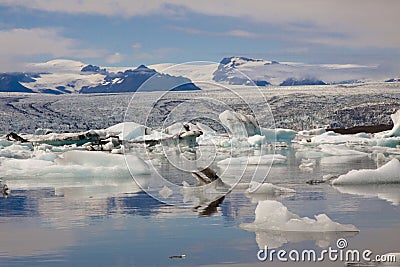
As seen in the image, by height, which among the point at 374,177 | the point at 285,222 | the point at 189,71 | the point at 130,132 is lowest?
the point at 285,222

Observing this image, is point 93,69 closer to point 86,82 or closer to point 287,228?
point 86,82

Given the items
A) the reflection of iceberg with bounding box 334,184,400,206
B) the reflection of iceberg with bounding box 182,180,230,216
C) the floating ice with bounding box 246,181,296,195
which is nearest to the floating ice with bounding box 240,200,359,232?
the reflection of iceberg with bounding box 182,180,230,216

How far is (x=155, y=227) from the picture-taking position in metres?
7.92

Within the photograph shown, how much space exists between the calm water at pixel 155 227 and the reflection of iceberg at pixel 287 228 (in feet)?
0.12

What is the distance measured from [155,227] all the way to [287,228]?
1.40 meters

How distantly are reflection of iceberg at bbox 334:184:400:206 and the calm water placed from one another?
0.01 m

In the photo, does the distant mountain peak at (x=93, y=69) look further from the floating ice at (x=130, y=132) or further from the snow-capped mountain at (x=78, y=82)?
the floating ice at (x=130, y=132)

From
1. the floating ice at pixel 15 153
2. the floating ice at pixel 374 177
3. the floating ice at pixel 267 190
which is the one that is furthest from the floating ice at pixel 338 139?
the floating ice at pixel 267 190

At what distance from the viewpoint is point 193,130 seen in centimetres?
1800

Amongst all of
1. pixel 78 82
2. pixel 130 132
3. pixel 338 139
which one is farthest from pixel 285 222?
pixel 78 82

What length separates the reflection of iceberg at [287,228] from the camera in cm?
690

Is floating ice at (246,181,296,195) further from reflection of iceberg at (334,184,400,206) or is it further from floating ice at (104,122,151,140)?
floating ice at (104,122,151,140)

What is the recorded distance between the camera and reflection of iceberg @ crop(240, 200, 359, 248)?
6.90m

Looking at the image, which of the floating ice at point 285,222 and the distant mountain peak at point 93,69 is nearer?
the floating ice at point 285,222
